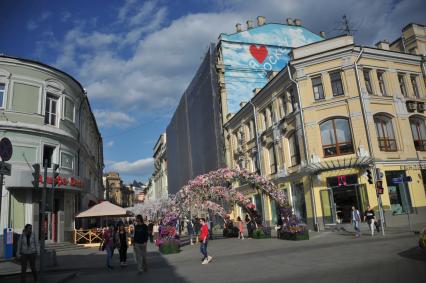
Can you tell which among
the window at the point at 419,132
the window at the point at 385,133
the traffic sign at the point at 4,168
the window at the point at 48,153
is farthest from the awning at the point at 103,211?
the window at the point at 419,132

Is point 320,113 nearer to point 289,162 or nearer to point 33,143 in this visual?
point 289,162

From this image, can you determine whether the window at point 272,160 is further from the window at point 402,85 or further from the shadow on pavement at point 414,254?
the shadow on pavement at point 414,254

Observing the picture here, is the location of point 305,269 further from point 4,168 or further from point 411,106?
point 411,106

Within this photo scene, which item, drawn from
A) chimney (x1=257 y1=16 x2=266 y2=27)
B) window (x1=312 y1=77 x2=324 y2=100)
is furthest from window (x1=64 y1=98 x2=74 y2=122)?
chimney (x1=257 y1=16 x2=266 y2=27)

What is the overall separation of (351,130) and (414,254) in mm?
13611

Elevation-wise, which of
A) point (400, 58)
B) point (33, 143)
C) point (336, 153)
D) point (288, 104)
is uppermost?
point (400, 58)

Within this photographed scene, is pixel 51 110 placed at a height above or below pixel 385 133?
above

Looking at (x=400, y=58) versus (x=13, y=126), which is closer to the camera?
(x=13, y=126)

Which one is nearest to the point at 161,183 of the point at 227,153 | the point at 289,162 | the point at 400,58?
the point at 227,153

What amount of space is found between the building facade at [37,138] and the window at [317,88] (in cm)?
1651

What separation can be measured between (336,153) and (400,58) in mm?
8419

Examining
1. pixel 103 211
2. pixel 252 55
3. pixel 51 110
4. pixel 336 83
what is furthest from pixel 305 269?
pixel 252 55

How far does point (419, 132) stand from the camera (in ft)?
81.9

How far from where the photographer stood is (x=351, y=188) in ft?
74.8
